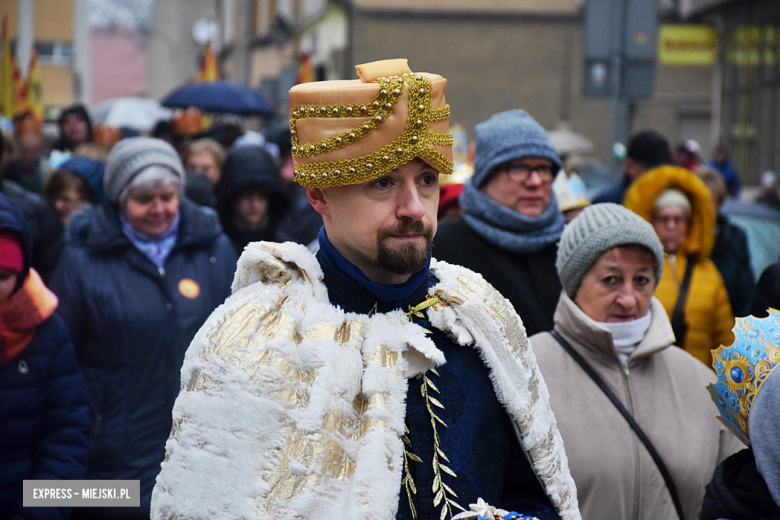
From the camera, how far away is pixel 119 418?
14.2 feet

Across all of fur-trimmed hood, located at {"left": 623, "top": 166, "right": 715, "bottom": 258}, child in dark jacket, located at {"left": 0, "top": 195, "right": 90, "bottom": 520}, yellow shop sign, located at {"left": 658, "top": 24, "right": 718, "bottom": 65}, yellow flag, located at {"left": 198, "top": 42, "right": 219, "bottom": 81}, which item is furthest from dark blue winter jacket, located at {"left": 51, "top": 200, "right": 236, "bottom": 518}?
yellow shop sign, located at {"left": 658, "top": 24, "right": 718, "bottom": 65}

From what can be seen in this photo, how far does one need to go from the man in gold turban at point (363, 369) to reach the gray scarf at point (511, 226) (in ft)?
5.94

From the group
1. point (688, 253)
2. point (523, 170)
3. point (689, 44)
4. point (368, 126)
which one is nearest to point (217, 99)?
point (688, 253)

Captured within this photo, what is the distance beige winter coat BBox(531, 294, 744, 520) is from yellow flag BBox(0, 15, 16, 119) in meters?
12.3

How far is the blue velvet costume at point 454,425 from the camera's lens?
7.32 feet

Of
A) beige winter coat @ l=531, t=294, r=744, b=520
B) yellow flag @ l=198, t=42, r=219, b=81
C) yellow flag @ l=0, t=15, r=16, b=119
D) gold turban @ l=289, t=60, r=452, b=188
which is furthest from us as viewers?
yellow flag @ l=198, t=42, r=219, b=81

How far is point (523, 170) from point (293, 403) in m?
2.61

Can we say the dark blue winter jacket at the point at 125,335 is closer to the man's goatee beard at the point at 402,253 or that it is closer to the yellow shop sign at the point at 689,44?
the man's goatee beard at the point at 402,253

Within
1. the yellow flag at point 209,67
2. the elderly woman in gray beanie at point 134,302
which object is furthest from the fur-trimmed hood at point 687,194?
the yellow flag at point 209,67

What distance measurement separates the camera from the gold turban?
223cm

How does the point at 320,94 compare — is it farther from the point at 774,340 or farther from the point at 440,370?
the point at 774,340

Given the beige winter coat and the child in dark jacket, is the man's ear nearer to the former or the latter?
A: the beige winter coat

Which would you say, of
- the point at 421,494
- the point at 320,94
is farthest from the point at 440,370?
the point at 320,94

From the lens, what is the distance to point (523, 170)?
4.47 meters
